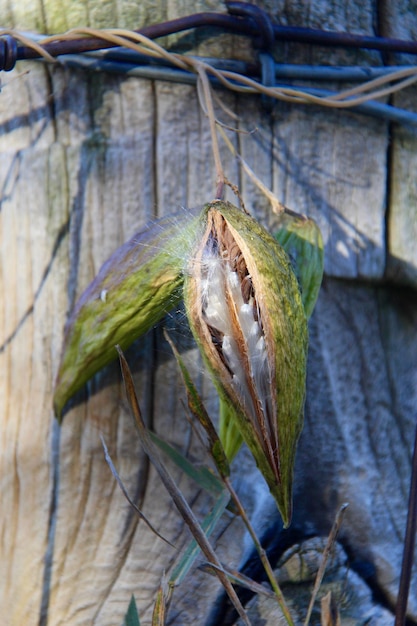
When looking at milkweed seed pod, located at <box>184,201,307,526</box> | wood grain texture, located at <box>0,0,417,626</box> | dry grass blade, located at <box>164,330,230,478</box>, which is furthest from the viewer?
wood grain texture, located at <box>0,0,417,626</box>

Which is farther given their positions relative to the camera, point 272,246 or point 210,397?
point 210,397

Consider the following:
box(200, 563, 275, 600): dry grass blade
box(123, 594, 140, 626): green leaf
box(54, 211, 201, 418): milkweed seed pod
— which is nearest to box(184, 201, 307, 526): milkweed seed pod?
box(54, 211, 201, 418): milkweed seed pod

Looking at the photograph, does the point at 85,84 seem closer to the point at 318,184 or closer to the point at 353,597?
the point at 318,184

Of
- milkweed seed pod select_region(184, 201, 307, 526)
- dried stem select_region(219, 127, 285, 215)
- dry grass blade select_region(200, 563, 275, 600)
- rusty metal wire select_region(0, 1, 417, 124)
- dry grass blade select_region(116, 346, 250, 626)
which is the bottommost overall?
dry grass blade select_region(200, 563, 275, 600)

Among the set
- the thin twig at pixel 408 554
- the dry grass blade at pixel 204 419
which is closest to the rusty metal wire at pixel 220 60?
the dry grass blade at pixel 204 419

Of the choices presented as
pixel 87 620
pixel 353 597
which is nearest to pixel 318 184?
pixel 353 597

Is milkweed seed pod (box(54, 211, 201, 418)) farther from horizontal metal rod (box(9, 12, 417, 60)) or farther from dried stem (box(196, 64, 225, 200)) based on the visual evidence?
horizontal metal rod (box(9, 12, 417, 60))

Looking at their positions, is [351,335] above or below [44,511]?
above
